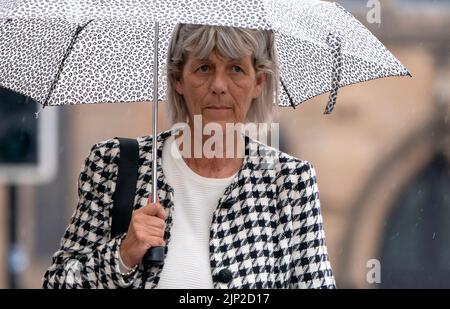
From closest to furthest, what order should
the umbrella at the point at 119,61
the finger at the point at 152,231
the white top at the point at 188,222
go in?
1. the finger at the point at 152,231
2. the white top at the point at 188,222
3. the umbrella at the point at 119,61

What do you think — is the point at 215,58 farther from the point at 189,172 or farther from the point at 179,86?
the point at 189,172

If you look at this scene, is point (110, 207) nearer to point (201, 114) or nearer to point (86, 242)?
point (86, 242)

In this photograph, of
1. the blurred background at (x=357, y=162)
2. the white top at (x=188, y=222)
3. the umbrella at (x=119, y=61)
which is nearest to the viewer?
the white top at (x=188, y=222)

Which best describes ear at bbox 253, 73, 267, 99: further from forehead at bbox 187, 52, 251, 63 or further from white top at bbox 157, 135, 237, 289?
white top at bbox 157, 135, 237, 289

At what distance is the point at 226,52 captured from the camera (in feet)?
9.82

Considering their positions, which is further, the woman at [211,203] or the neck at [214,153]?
the neck at [214,153]

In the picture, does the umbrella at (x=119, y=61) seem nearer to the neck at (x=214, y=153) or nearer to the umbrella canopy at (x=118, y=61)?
the umbrella canopy at (x=118, y=61)

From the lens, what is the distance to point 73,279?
2939mm

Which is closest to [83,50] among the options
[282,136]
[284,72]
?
[284,72]

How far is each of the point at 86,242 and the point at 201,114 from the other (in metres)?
0.42

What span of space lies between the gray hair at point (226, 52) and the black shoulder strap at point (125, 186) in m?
0.17

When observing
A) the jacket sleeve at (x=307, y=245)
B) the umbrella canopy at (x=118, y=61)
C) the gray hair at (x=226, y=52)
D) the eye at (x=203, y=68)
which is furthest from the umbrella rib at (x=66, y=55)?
the jacket sleeve at (x=307, y=245)

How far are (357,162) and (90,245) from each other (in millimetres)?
4555

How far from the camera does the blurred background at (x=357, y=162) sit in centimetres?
721
